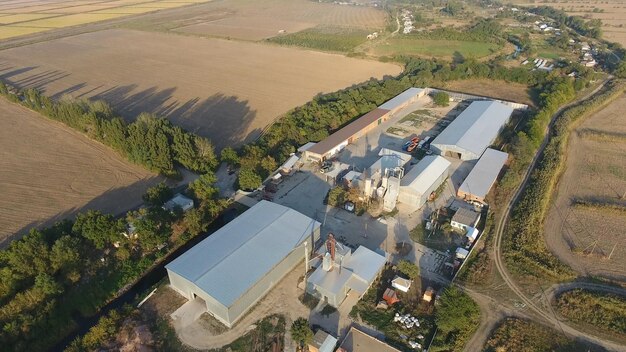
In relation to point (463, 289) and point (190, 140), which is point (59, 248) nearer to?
point (190, 140)

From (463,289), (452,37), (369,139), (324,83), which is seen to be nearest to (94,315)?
(463,289)

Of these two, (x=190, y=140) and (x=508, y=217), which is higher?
(x=190, y=140)

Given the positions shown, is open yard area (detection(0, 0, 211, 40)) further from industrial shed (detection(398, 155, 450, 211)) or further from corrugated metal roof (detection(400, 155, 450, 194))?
industrial shed (detection(398, 155, 450, 211))

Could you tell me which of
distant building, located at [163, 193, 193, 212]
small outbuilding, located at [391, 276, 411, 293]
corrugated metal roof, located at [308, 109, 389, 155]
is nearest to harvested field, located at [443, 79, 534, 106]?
corrugated metal roof, located at [308, 109, 389, 155]

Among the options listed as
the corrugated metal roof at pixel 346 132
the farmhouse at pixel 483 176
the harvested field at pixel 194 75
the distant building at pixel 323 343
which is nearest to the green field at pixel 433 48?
the harvested field at pixel 194 75

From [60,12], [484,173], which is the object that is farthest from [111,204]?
[60,12]

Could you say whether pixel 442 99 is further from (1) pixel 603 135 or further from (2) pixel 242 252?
(2) pixel 242 252

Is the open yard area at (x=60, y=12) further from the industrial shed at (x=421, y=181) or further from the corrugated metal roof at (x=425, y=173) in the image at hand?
the industrial shed at (x=421, y=181)
